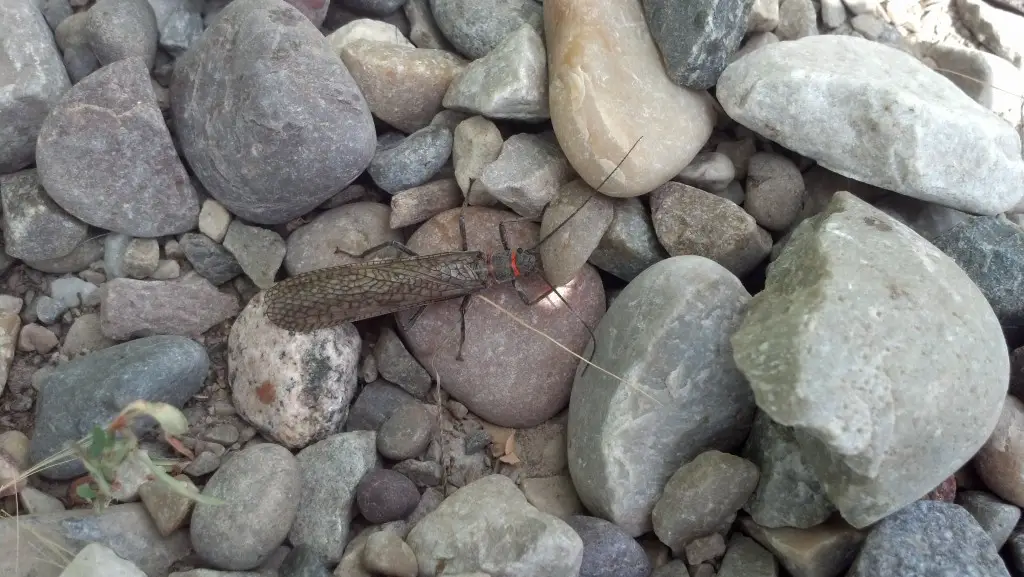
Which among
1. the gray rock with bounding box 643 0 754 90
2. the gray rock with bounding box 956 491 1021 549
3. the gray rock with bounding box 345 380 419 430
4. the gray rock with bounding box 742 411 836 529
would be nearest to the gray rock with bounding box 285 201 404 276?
the gray rock with bounding box 345 380 419 430

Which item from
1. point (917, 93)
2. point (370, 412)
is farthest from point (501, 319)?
point (917, 93)

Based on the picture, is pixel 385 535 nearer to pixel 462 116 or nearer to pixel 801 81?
pixel 462 116

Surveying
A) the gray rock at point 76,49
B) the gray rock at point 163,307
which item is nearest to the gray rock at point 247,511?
the gray rock at point 163,307

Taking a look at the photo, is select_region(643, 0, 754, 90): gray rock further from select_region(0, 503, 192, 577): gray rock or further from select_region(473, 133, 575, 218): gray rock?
select_region(0, 503, 192, 577): gray rock

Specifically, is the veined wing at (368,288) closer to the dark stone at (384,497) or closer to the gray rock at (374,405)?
the gray rock at (374,405)

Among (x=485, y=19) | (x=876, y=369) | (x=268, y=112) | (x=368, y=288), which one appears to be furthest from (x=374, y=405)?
(x=876, y=369)

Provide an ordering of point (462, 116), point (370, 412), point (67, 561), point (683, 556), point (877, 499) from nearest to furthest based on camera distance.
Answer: point (877, 499) < point (67, 561) < point (683, 556) < point (370, 412) < point (462, 116)

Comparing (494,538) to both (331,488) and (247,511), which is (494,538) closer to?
(331,488)
